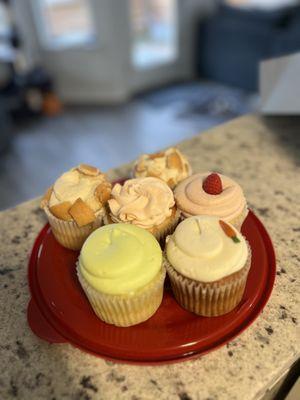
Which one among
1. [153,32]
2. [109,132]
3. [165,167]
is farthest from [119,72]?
[165,167]

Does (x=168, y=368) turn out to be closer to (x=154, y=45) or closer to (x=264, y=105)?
(x=264, y=105)

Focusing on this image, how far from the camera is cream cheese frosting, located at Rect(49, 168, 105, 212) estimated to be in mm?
722

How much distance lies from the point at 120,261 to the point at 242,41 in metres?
2.95

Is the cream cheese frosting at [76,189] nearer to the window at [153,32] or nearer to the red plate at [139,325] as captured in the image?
the red plate at [139,325]

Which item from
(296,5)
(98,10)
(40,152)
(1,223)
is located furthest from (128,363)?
(296,5)

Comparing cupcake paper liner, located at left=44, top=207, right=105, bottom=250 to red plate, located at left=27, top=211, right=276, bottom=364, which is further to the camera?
cupcake paper liner, located at left=44, top=207, right=105, bottom=250

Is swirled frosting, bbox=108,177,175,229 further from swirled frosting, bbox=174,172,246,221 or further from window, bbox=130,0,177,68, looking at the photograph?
window, bbox=130,0,177,68

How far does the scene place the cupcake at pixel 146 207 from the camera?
682mm

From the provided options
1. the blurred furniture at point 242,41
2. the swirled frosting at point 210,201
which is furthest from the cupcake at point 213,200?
the blurred furniture at point 242,41

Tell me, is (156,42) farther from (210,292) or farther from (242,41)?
(210,292)

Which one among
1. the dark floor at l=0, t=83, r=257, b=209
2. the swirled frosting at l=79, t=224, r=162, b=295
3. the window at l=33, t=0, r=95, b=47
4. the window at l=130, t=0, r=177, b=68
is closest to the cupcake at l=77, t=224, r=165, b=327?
the swirled frosting at l=79, t=224, r=162, b=295

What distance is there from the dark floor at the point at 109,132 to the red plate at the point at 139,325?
1.67 m

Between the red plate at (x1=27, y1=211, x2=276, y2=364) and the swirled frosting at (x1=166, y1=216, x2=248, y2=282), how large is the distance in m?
0.08

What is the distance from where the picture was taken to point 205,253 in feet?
1.91
